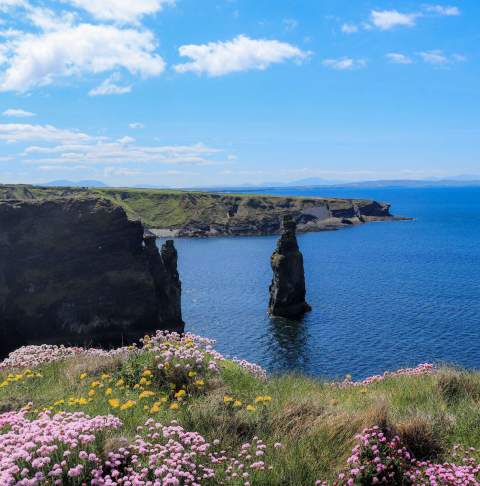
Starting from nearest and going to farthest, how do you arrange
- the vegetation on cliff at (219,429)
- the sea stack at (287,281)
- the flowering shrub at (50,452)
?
the flowering shrub at (50,452), the vegetation on cliff at (219,429), the sea stack at (287,281)

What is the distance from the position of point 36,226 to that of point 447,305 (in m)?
66.1

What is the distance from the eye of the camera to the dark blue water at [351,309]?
59.2 meters

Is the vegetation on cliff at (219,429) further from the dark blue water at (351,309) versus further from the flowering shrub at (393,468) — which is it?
the dark blue water at (351,309)

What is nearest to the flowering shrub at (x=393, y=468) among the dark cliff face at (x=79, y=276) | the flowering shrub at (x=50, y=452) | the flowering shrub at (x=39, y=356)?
the flowering shrub at (x=50, y=452)

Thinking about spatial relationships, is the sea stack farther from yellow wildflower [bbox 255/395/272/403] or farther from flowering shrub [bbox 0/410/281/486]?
flowering shrub [bbox 0/410/281/486]

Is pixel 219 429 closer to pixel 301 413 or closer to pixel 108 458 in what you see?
pixel 301 413

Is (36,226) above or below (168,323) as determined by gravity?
above

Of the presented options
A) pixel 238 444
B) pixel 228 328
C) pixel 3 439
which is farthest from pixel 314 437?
pixel 228 328

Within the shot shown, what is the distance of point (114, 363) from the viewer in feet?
49.2

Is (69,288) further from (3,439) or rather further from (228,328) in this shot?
(3,439)

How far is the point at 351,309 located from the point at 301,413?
74387 millimetres

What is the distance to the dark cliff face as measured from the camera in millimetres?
72625

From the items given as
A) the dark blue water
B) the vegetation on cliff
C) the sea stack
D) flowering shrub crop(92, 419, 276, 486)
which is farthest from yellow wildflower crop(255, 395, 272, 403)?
the sea stack

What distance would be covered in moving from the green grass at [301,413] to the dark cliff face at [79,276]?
62.5m
